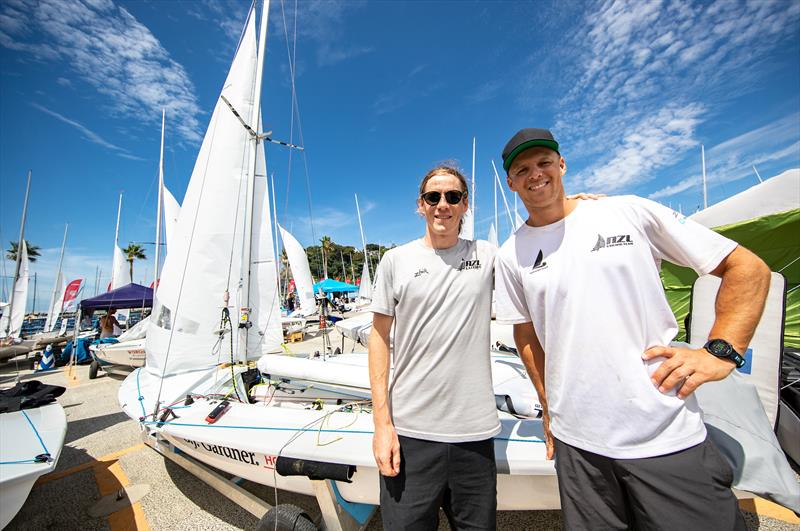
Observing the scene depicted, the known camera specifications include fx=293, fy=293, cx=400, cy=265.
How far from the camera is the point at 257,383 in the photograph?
383cm

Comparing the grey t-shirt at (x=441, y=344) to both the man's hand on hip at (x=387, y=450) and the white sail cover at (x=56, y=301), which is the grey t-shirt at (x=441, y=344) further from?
the white sail cover at (x=56, y=301)

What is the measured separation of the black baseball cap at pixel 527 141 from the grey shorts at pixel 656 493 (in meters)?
1.27

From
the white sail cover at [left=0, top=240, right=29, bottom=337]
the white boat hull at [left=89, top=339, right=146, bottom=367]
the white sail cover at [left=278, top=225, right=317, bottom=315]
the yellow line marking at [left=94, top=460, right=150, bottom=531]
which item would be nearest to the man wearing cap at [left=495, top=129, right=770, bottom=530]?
the yellow line marking at [left=94, top=460, right=150, bottom=531]

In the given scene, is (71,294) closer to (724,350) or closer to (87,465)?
(87,465)

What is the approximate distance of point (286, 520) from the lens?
80.7 inches

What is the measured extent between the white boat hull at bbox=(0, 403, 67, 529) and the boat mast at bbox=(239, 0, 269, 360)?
2048 mm

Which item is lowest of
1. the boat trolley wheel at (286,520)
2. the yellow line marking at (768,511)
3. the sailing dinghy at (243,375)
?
the yellow line marking at (768,511)

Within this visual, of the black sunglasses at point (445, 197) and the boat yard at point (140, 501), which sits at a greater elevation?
the black sunglasses at point (445, 197)

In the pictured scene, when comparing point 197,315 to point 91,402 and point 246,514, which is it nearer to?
point 246,514

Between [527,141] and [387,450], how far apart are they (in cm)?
151

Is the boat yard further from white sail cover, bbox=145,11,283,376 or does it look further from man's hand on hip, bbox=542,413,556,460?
man's hand on hip, bbox=542,413,556,460

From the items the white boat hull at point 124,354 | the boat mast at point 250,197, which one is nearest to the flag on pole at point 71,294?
the white boat hull at point 124,354

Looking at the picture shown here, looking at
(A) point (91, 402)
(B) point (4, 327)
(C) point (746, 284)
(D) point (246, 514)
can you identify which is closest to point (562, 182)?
(C) point (746, 284)

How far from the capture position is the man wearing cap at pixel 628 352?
1.01 m
